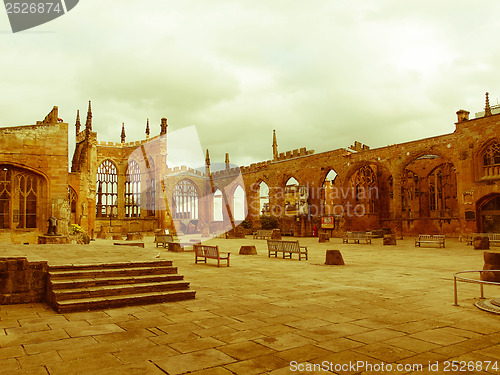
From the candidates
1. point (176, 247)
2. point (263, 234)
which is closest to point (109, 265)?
point (176, 247)

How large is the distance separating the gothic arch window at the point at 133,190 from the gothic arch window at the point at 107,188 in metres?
1.29

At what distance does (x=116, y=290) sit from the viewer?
6.58 meters

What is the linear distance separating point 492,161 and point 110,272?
2363 cm

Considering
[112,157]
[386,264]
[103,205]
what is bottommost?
[386,264]

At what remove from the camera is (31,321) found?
5320 millimetres

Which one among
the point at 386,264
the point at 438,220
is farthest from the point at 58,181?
the point at 438,220

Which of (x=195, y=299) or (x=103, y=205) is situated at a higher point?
(x=103, y=205)

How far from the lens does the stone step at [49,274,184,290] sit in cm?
643

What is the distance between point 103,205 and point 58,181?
2683 centimetres

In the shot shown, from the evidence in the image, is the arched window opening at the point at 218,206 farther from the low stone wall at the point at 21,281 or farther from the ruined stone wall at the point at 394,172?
the low stone wall at the point at 21,281

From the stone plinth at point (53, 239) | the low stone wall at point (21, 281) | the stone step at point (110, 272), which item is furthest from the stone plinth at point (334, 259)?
the stone plinth at point (53, 239)

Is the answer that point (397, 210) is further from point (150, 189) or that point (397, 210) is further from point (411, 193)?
point (150, 189)

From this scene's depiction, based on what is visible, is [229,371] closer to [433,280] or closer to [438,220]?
[433,280]

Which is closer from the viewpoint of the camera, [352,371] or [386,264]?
[352,371]
